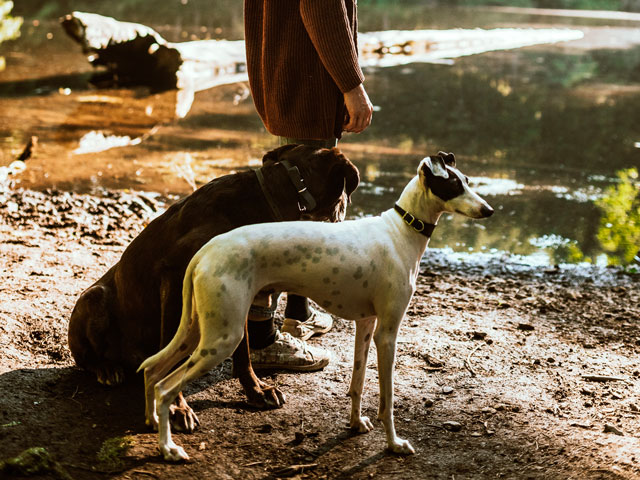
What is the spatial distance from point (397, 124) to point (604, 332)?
6429 mm

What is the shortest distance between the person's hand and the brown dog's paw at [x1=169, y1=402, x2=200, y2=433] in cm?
172

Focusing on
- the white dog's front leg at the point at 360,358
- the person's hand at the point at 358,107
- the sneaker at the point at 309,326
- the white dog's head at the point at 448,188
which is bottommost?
the sneaker at the point at 309,326

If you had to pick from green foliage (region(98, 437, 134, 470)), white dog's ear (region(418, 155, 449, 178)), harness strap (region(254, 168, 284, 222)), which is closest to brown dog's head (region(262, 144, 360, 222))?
harness strap (region(254, 168, 284, 222))

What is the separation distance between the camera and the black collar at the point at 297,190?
3582 mm

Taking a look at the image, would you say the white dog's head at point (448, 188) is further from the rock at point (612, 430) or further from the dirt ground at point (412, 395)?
the rock at point (612, 430)

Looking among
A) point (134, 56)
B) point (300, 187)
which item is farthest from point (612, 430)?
point (134, 56)

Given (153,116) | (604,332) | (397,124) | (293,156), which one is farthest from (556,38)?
(293,156)

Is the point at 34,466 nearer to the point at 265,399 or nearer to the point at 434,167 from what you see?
the point at 265,399

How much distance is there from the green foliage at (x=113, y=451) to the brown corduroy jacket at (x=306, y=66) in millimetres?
1807

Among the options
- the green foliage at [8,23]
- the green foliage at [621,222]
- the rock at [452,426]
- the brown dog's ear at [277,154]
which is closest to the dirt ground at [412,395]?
the rock at [452,426]

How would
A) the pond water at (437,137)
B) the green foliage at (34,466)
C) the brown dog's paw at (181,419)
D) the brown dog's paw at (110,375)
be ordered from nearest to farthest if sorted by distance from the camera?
the green foliage at (34,466) → the brown dog's paw at (181,419) → the brown dog's paw at (110,375) → the pond water at (437,137)

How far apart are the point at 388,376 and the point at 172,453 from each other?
3.34 feet

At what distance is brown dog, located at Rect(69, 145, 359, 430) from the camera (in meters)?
3.60

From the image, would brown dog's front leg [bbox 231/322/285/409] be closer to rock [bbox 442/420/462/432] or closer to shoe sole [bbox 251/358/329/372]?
shoe sole [bbox 251/358/329/372]
